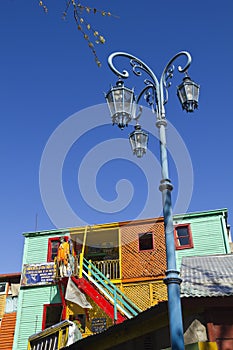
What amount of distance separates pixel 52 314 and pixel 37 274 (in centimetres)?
226

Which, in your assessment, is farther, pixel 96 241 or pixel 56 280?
pixel 96 241

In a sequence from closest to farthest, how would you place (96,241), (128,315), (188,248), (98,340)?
(98,340) < (128,315) < (188,248) < (96,241)

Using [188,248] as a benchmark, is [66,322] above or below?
below

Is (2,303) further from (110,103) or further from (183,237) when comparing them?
(110,103)

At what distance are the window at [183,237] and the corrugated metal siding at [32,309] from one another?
22.9 feet

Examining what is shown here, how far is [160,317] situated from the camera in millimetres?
9078

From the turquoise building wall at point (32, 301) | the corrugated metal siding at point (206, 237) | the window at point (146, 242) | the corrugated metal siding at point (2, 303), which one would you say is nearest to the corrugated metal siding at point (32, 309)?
the turquoise building wall at point (32, 301)

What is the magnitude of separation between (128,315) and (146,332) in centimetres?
664

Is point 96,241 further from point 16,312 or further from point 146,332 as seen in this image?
point 146,332

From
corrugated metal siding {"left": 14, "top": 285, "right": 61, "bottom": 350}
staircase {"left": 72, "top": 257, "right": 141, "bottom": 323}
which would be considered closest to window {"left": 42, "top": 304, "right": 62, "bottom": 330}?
corrugated metal siding {"left": 14, "top": 285, "right": 61, "bottom": 350}

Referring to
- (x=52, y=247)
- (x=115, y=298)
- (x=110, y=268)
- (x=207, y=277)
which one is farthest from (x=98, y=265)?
(x=207, y=277)

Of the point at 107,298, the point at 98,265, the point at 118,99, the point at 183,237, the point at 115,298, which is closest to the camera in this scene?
the point at 118,99

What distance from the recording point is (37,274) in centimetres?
2133

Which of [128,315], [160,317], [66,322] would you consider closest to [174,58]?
[160,317]
